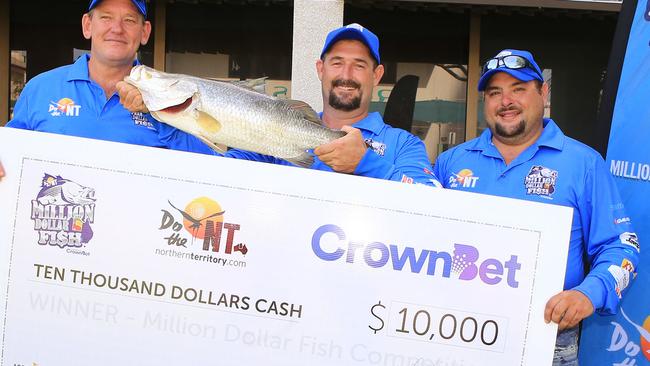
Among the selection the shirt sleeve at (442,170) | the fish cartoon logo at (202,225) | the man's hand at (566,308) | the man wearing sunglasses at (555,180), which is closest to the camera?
the man's hand at (566,308)

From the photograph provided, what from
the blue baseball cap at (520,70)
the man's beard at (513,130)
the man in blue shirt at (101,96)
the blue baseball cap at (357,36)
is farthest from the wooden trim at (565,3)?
the man in blue shirt at (101,96)

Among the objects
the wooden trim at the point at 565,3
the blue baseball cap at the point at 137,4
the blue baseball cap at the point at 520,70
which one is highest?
the wooden trim at the point at 565,3

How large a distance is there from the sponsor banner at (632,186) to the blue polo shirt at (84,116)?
2085mm

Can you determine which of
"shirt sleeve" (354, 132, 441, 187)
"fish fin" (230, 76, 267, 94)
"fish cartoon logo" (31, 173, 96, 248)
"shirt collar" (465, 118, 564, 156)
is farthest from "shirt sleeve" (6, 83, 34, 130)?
"shirt collar" (465, 118, 564, 156)

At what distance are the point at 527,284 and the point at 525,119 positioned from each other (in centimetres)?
102

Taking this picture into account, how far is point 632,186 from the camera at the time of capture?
9.97ft

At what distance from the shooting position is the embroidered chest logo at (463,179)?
2.99 meters

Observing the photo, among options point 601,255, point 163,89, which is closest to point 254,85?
point 163,89

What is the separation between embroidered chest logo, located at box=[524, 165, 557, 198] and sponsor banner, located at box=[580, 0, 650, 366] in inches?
20.3

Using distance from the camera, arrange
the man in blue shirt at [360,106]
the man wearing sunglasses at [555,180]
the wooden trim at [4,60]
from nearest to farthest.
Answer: the man wearing sunglasses at [555,180], the man in blue shirt at [360,106], the wooden trim at [4,60]

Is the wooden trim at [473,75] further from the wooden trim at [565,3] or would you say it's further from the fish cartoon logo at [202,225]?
the fish cartoon logo at [202,225]

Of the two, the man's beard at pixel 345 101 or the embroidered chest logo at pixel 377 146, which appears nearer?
the embroidered chest logo at pixel 377 146

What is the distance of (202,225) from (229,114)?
17.3 inches

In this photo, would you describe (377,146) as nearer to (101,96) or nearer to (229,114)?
(229,114)
